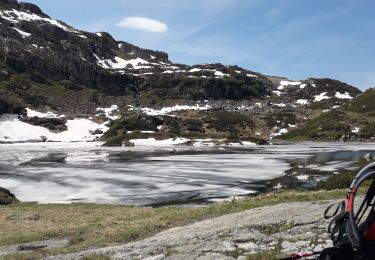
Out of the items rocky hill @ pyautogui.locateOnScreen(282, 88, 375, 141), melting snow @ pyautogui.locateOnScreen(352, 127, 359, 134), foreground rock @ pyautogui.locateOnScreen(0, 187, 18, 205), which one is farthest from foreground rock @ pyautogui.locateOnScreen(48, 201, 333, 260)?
melting snow @ pyautogui.locateOnScreen(352, 127, 359, 134)

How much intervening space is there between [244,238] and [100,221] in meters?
14.2

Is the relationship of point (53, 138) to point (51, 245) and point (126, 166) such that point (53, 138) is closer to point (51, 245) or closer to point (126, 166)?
point (126, 166)

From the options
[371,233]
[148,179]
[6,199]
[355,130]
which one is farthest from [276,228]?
[355,130]

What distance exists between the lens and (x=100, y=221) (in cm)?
2684

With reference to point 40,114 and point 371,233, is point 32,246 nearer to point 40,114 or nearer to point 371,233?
point 371,233

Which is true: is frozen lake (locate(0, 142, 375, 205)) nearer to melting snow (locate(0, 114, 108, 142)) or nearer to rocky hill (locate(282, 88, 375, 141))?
rocky hill (locate(282, 88, 375, 141))

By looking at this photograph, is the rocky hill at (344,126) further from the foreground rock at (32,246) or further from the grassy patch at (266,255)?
the grassy patch at (266,255)

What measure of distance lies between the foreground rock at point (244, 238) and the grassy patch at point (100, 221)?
288cm

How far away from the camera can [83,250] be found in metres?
17.8

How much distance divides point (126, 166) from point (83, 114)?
4806 inches

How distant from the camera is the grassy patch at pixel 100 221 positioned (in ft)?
66.8

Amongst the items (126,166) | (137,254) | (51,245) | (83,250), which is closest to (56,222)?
(51,245)

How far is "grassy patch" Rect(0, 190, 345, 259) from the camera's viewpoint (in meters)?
20.4

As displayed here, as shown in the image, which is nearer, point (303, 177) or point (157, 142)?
point (303, 177)
